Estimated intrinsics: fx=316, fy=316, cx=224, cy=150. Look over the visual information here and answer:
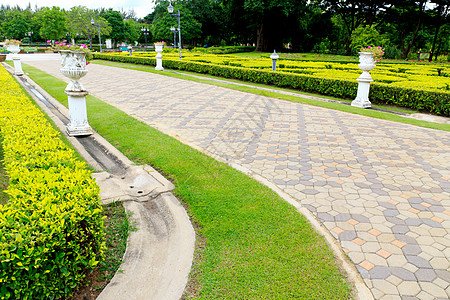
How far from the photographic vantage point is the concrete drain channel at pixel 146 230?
2877 mm

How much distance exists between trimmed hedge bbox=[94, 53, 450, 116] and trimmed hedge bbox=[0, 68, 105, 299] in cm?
1139

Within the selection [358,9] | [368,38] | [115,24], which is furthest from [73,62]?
[115,24]

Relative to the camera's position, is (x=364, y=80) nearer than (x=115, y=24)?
Yes

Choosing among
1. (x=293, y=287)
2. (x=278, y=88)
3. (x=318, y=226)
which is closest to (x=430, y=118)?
(x=278, y=88)

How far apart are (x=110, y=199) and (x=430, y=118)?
10.4 metres

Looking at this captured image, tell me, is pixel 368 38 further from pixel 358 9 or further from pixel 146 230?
pixel 146 230

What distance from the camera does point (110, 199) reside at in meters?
4.30

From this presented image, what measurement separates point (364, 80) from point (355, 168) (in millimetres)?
6739

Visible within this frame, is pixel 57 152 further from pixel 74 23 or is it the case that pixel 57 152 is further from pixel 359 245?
pixel 74 23

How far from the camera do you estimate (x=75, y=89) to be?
688 centimetres

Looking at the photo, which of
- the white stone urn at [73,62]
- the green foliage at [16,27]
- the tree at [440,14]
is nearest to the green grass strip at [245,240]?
the white stone urn at [73,62]

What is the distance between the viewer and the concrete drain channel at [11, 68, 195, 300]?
9.44 ft

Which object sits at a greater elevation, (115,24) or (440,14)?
(115,24)

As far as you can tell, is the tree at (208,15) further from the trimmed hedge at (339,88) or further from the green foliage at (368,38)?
the trimmed hedge at (339,88)
